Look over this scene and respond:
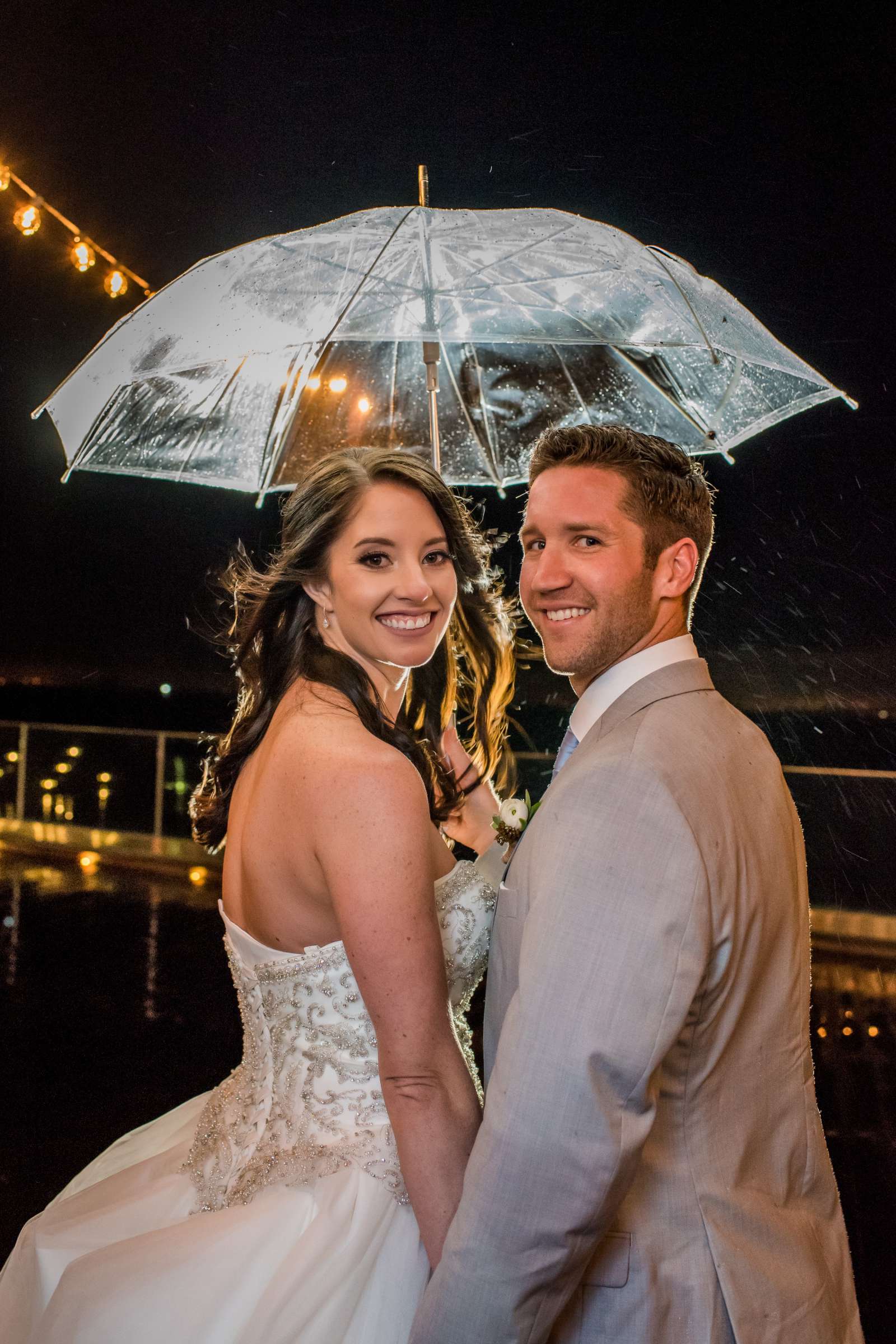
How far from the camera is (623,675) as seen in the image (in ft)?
4.67

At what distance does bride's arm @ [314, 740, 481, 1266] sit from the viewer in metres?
1.35

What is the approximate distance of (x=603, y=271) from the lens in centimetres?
241

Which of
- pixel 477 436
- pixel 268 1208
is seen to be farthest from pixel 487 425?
pixel 268 1208

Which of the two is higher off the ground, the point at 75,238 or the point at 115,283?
the point at 75,238

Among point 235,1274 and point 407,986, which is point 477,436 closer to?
point 407,986

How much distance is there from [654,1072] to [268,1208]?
73 centimetres

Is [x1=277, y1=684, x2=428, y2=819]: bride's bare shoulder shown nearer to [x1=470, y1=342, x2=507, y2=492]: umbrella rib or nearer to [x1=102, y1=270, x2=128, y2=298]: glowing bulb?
[x1=470, y1=342, x2=507, y2=492]: umbrella rib

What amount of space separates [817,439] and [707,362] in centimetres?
185

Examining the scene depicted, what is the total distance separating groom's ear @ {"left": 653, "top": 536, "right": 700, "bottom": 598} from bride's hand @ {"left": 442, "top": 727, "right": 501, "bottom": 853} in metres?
0.98

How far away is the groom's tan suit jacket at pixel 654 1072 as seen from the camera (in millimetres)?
1038

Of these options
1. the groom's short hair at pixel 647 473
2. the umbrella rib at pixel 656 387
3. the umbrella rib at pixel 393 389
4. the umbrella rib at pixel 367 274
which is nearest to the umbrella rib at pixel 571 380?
the umbrella rib at pixel 656 387

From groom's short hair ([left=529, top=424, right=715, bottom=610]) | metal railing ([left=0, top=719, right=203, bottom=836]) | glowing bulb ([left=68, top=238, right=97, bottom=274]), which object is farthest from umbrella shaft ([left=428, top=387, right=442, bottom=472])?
metal railing ([left=0, top=719, right=203, bottom=836])

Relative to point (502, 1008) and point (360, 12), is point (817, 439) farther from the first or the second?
point (502, 1008)

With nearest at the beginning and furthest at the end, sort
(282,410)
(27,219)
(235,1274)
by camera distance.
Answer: (235,1274) < (282,410) < (27,219)
